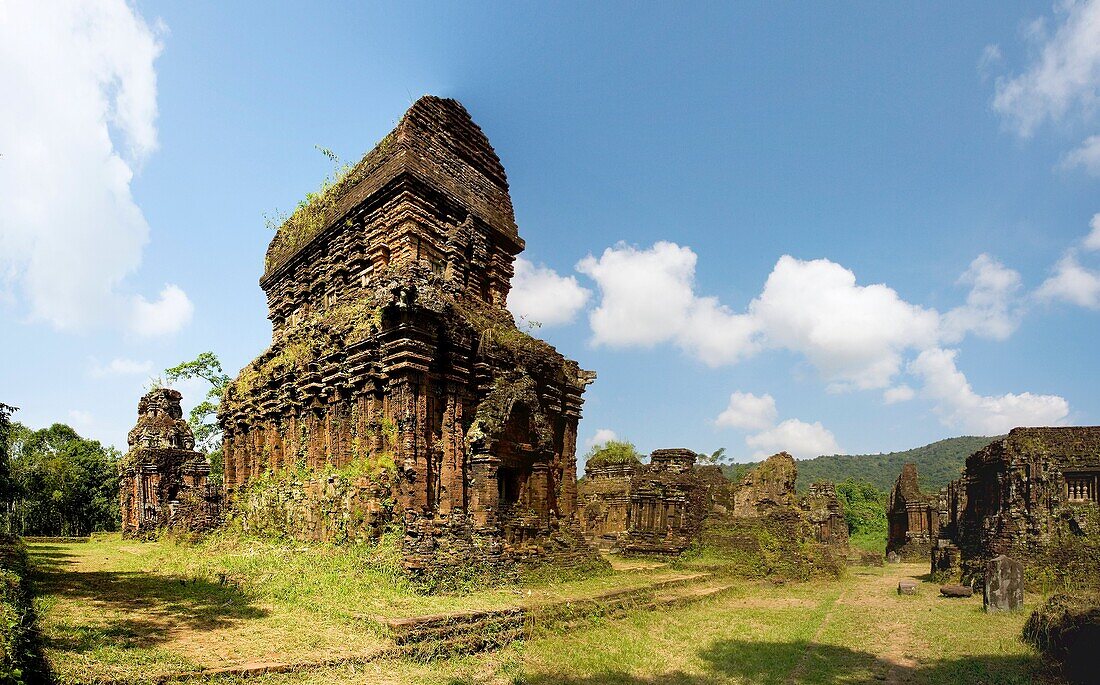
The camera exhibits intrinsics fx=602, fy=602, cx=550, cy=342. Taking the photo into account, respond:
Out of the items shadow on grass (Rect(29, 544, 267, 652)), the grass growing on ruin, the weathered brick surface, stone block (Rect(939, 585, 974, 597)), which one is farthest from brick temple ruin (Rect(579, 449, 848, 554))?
shadow on grass (Rect(29, 544, 267, 652))

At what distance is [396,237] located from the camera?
14297mm

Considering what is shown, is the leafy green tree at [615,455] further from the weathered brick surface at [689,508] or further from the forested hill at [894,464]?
the forested hill at [894,464]

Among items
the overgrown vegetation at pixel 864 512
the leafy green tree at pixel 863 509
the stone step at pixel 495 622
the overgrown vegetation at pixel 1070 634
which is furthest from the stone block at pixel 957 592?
the leafy green tree at pixel 863 509

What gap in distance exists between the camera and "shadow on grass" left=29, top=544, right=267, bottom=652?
663 cm

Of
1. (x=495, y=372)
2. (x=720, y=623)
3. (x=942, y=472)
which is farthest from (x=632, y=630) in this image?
(x=942, y=472)

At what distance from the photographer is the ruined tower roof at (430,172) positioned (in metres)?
14.6

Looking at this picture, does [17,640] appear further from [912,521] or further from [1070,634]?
[912,521]

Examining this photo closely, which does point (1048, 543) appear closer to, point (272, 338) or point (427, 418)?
point (427, 418)

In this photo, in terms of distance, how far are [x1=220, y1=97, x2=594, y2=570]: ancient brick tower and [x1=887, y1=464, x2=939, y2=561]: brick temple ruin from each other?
23193 mm

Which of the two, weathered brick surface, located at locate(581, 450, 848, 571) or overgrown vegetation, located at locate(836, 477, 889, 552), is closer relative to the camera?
weathered brick surface, located at locate(581, 450, 848, 571)

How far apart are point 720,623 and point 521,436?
17.4 feet

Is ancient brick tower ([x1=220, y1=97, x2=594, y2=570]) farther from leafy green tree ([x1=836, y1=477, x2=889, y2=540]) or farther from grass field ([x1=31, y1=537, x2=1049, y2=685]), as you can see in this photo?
leafy green tree ([x1=836, y1=477, x2=889, y2=540])

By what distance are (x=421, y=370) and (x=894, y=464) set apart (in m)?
115

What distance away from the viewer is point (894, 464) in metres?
105
